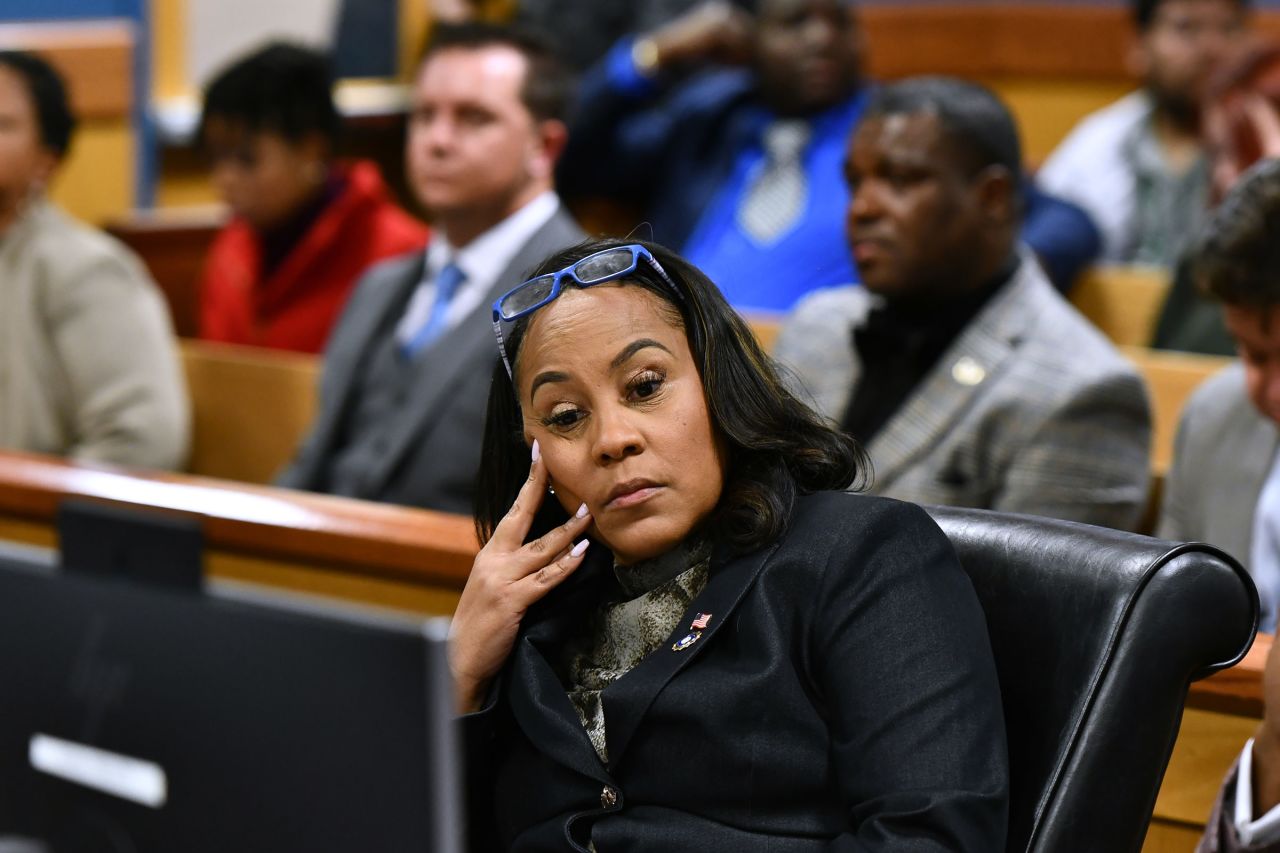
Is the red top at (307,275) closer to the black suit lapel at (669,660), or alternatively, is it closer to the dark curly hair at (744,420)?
the dark curly hair at (744,420)

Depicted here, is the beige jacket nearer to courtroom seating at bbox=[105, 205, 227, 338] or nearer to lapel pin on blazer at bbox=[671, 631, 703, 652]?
courtroom seating at bbox=[105, 205, 227, 338]

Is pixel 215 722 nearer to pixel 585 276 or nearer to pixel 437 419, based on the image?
pixel 585 276

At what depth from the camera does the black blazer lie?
1.31 meters

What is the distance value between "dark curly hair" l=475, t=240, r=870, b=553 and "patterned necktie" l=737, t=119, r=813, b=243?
7.79 ft

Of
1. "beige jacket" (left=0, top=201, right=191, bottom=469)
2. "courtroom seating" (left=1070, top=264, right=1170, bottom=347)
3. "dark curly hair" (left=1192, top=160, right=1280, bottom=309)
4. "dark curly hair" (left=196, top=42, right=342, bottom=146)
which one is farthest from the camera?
"dark curly hair" (left=196, top=42, right=342, bottom=146)

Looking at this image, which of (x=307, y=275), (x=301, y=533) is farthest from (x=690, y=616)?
→ (x=307, y=275)

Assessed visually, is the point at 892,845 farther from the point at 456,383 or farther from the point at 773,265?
the point at 773,265

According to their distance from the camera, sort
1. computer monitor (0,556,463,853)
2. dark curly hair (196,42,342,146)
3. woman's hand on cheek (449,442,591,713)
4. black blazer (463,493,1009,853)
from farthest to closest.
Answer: dark curly hair (196,42,342,146), woman's hand on cheek (449,442,591,713), black blazer (463,493,1009,853), computer monitor (0,556,463,853)

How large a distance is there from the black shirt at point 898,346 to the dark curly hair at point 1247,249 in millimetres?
556

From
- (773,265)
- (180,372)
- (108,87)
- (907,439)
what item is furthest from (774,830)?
(108,87)

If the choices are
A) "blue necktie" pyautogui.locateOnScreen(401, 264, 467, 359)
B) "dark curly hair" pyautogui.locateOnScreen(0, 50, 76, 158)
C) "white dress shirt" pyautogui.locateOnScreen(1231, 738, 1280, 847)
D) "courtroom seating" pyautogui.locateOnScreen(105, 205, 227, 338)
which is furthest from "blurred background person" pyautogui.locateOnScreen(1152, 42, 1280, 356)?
"courtroom seating" pyautogui.locateOnScreen(105, 205, 227, 338)

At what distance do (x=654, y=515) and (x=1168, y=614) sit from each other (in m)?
0.43

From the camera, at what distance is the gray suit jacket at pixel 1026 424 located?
236 centimetres

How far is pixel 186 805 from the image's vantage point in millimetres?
849
